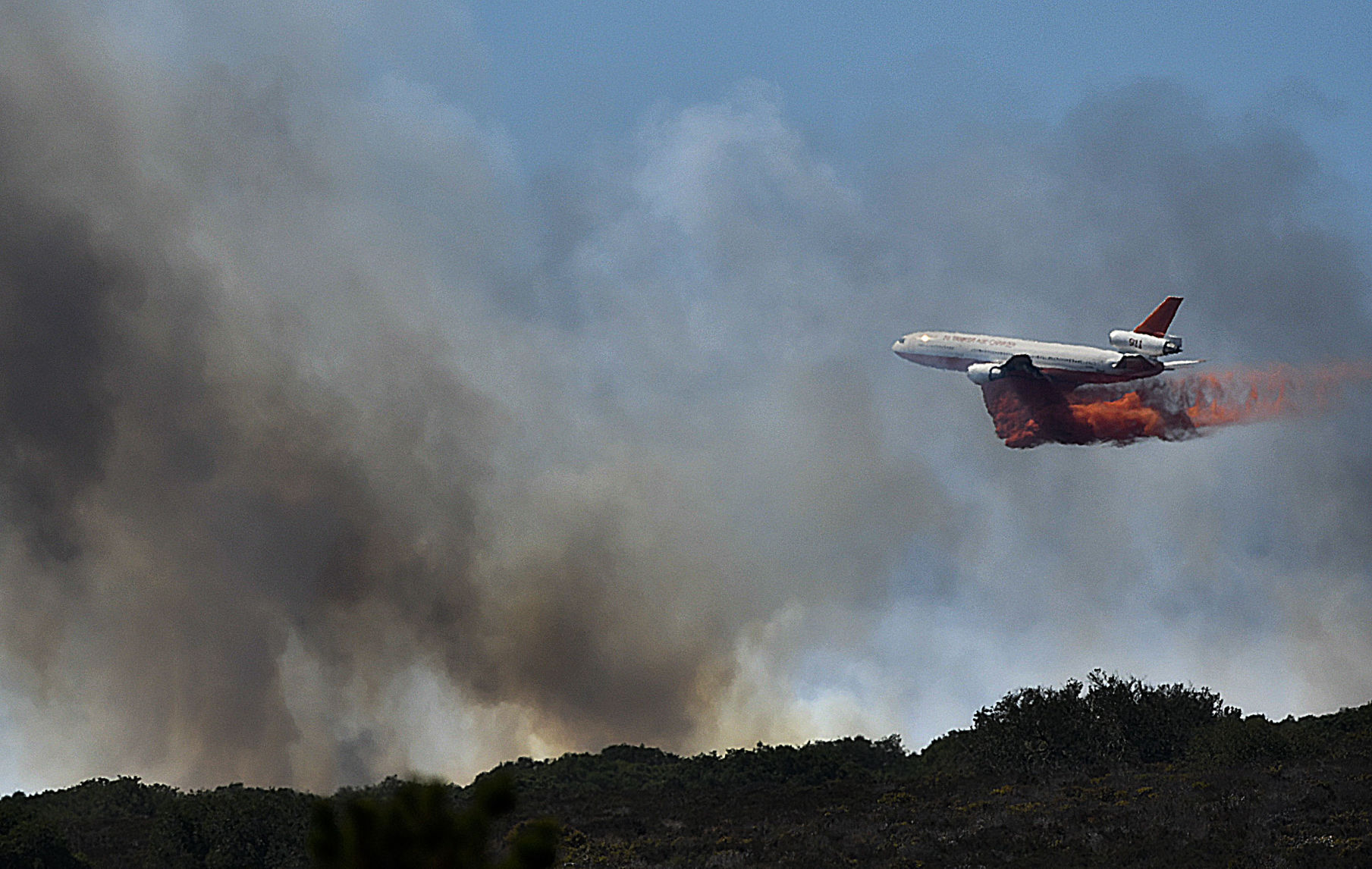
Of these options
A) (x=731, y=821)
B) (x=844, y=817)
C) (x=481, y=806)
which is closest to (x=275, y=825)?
(x=731, y=821)

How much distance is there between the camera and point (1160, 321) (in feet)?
356

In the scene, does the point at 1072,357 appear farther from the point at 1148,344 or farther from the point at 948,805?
the point at 948,805

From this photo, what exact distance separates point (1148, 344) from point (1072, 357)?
5545 millimetres

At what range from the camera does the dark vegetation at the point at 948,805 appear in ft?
244

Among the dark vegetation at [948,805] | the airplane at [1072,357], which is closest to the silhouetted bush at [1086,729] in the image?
the dark vegetation at [948,805]

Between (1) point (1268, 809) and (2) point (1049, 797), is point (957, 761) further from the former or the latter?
(1) point (1268, 809)

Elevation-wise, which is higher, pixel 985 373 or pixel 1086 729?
pixel 985 373

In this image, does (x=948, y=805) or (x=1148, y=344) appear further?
(x=1148, y=344)

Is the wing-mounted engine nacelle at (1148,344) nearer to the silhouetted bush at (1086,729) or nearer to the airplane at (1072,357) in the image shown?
the airplane at (1072,357)

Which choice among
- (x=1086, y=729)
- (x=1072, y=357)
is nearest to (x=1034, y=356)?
(x=1072, y=357)

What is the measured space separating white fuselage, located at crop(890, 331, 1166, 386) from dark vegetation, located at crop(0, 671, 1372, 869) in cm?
2650

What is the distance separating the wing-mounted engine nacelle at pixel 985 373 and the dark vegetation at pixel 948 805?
26437 millimetres

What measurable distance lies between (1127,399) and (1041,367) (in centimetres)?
1062

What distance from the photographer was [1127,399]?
11425cm
